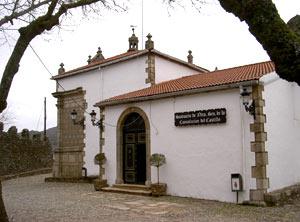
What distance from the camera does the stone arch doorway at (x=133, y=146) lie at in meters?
15.1

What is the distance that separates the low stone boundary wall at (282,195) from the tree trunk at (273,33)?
679 centimetres

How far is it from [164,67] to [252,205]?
30.2 feet

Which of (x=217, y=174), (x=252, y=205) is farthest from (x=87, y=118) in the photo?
(x=252, y=205)

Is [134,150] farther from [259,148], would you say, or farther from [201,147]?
[259,148]

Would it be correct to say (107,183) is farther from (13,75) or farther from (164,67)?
(13,75)

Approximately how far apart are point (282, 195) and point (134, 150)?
5841 mm

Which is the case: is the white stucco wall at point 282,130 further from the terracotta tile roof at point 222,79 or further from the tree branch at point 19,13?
the tree branch at point 19,13

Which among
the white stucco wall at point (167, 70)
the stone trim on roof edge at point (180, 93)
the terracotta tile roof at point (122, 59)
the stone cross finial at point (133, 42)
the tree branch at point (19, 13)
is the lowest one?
the stone trim on roof edge at point (180, 93)

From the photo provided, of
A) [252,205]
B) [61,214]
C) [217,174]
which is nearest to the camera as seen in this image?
[61,214]

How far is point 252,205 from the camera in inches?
447

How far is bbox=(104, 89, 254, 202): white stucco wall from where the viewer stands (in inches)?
476

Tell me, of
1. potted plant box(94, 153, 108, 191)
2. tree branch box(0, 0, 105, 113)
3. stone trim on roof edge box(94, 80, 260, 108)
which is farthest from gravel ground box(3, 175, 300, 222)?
stone trim on roof edge box(94, 80, 260, 108)

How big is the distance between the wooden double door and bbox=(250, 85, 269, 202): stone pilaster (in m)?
4.77

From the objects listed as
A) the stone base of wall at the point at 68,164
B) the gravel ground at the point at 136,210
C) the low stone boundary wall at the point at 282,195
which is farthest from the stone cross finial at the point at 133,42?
the low stone boundary wall at the point at 282,195
